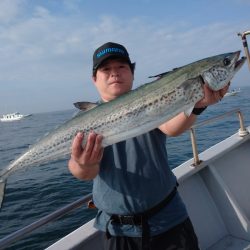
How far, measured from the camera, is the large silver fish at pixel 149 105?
2500 mm

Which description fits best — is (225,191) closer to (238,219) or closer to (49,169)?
(238,219)

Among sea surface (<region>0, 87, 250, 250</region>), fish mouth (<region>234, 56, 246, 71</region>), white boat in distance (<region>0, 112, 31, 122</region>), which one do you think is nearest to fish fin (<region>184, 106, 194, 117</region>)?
fish mouth (<region>234, 56, 246, 71</region>)

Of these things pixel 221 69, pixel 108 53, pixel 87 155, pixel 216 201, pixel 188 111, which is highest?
pixel 108 53

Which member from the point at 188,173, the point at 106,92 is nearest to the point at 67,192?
the point at 188,173

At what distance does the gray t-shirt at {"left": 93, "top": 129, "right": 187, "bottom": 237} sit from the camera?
2.43 meters

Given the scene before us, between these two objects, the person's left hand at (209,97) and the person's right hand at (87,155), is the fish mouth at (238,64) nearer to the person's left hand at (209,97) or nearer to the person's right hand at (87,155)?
the person's left hand at (209,97)

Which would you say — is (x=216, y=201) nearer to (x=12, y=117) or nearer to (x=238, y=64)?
(x=238, y=64)

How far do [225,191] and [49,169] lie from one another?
13.1 meters

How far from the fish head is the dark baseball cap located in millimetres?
706

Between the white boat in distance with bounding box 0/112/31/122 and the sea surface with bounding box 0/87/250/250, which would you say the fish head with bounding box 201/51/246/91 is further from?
the white boat in distance with bounding box 0/112/31/122

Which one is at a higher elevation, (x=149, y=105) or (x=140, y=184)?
(x=149, y=105)

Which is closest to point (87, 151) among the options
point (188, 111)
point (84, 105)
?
point (84, 105)

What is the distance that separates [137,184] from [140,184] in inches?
0.9

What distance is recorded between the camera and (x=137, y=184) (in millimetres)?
2441
